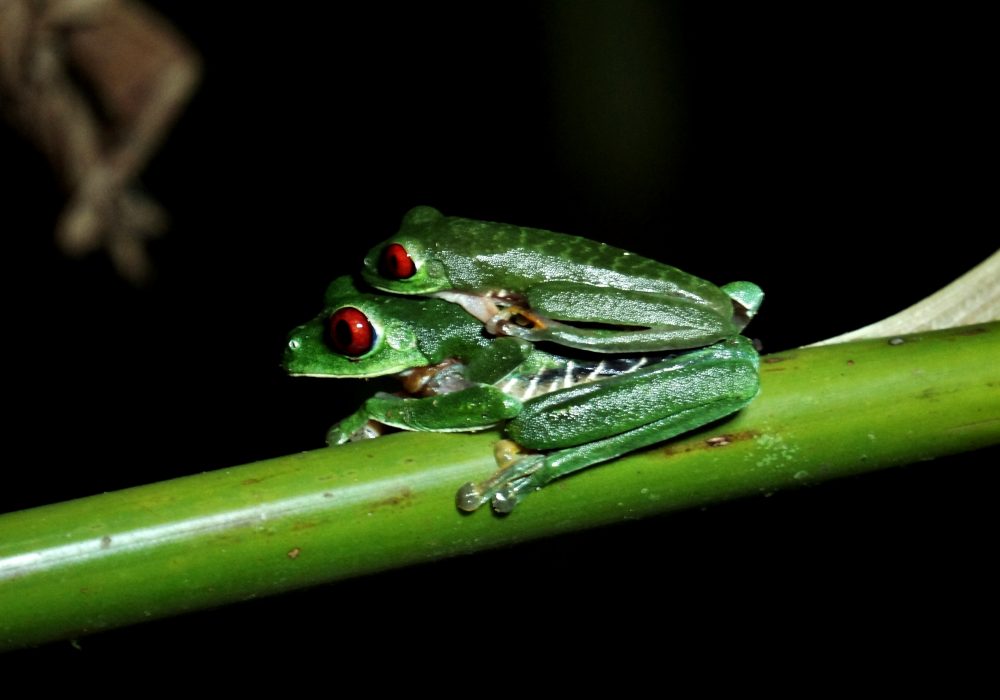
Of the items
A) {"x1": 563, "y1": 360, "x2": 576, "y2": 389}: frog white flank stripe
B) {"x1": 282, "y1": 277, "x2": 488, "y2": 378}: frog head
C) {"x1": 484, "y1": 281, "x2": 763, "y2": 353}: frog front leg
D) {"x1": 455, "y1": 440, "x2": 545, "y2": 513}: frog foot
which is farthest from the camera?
{"x1": 282, "y1": 277, "x2": 488, "y2": 378}: frog head

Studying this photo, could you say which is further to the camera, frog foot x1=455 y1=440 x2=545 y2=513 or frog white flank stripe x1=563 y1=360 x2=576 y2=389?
frog white flank stripe x1=563 y1=360 x2=576 y2=389

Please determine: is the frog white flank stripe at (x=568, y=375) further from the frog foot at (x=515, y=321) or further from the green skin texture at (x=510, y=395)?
the frog foot at (x=515, y=321)

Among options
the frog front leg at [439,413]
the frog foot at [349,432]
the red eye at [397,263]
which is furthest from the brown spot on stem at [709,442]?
the red eye at [397,263]

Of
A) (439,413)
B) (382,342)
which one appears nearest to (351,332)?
(382,342)

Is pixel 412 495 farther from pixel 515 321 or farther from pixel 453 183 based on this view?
pixel 453 183

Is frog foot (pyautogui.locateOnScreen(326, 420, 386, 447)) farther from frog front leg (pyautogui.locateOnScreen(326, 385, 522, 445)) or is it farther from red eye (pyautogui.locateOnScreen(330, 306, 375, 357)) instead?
red eye (pyautogui.locateOnScreen(330, 306, 375, 357))

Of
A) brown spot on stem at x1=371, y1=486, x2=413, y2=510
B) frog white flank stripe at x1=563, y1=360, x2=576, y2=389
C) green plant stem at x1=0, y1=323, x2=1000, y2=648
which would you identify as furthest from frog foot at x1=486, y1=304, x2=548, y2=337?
brown spot on stem at x1=371, y1=486, x2=413, y2=510
